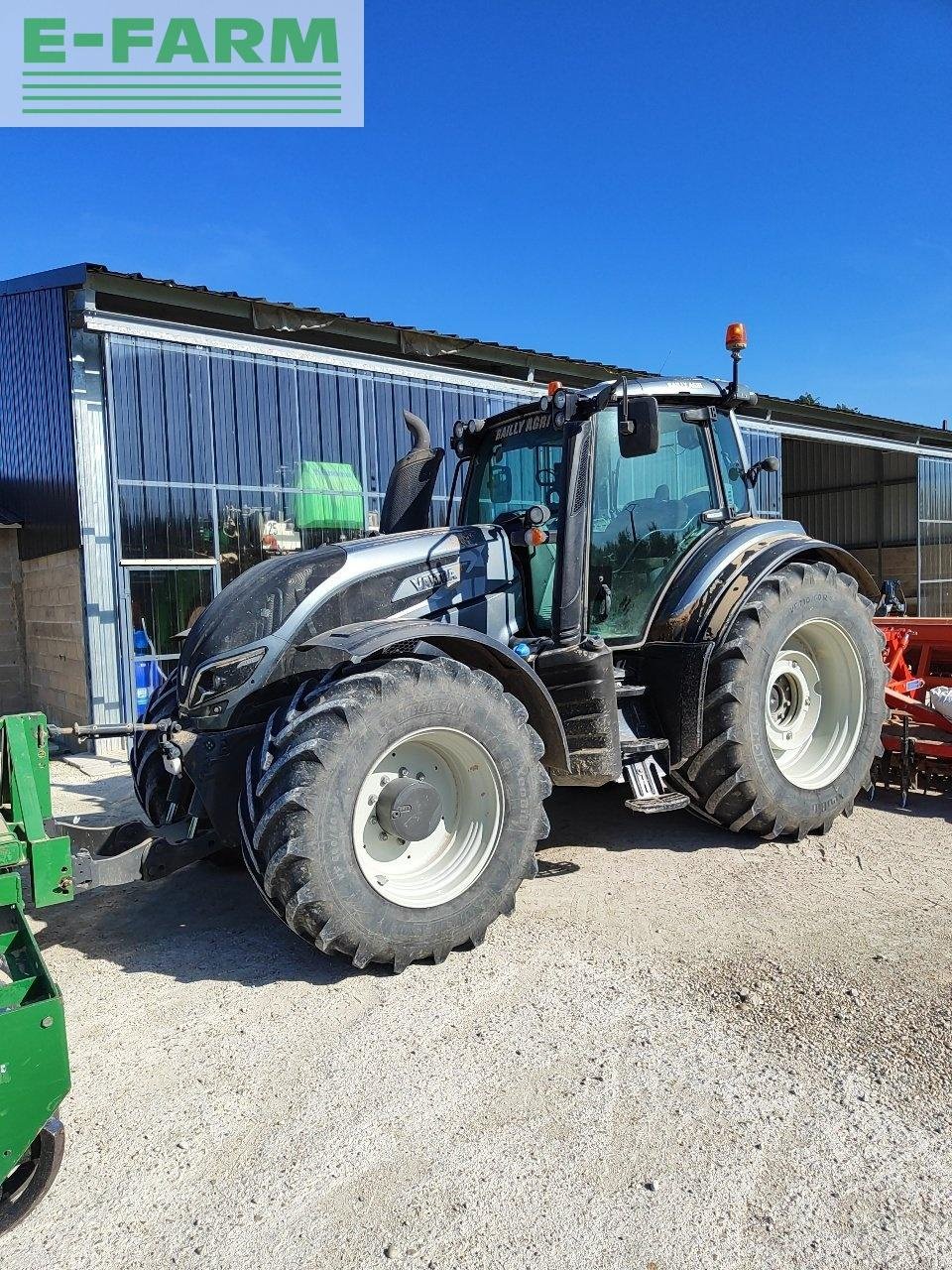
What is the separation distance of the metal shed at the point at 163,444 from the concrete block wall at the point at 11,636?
0.31 feet

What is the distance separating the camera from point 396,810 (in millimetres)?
3578

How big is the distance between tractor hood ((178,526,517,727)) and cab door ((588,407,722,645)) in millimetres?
544

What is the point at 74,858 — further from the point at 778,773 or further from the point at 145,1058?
the point at 778,773

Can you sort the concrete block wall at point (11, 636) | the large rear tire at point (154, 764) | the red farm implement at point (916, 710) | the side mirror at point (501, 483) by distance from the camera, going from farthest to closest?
the concrete block wall at point (11, 636)
the red farm implement at point (916, 710)
the side mirror at point (501, 483)
the large rear tire at point (154, 764)

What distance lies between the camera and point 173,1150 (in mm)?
2545

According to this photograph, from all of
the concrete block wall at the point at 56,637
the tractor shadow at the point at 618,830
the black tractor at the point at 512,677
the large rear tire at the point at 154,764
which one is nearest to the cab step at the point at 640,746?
the black tractor at the point at 512,677

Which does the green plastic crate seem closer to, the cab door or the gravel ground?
the cab door

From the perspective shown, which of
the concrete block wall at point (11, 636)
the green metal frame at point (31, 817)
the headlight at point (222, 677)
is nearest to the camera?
the green metal frame at point (31, 817)

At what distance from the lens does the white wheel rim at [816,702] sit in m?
5.29

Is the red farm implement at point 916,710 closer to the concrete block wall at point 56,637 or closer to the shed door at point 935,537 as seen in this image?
the concrete block wall at point 56,637

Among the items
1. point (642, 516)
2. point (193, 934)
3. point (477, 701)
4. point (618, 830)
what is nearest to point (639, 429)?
point (642, 516)

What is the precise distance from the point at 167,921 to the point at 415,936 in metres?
1.43

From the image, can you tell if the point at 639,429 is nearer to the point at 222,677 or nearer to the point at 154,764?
the point at 222,677

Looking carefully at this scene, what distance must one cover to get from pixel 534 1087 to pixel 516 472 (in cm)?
319
